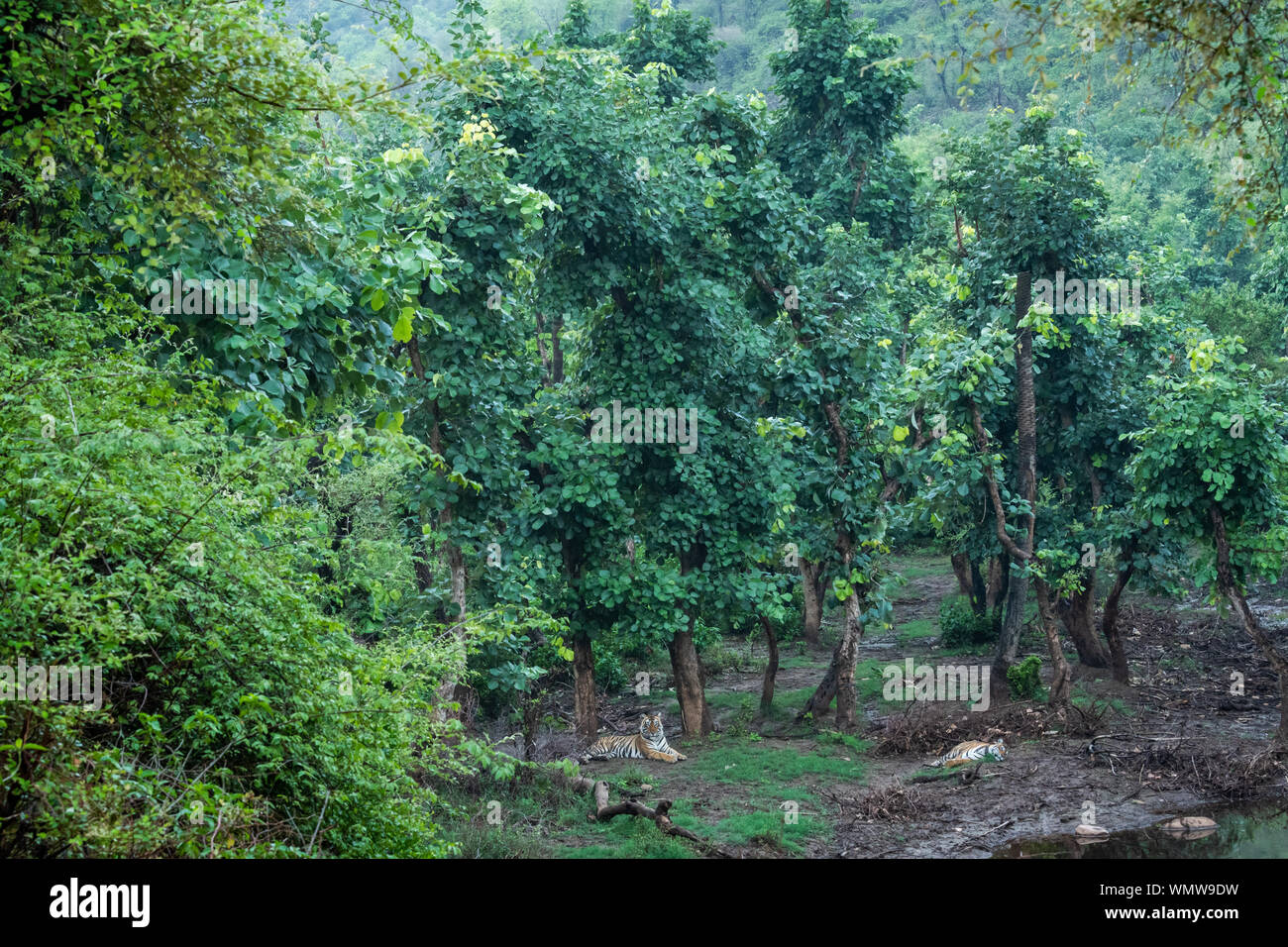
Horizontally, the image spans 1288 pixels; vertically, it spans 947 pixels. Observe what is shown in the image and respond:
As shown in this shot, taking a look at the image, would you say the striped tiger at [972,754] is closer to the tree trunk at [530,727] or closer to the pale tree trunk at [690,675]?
the pale tree trunk at [690,675]

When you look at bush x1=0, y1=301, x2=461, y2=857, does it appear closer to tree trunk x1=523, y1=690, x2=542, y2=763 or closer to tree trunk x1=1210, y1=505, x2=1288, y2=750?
tree trunk x1=523, y1=690, x2=542, y2=763

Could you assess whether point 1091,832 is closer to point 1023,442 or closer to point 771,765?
point 771,765

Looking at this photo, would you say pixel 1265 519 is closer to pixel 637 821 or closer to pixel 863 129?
pixel 637 821

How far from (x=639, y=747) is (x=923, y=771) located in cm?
379

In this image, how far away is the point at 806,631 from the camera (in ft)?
69.5

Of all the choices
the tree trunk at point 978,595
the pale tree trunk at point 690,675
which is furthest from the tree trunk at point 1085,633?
the pale tree trunk at point 690,675

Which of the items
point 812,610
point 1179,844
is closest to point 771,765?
point 1179,844

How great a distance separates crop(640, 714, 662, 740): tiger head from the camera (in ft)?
47.3

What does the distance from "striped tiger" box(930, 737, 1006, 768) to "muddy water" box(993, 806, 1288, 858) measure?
2464 millimetres

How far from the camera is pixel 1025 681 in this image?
1599 centimetres

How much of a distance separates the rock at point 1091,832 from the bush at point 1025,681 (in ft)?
16.6

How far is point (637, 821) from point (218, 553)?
22.2 feet

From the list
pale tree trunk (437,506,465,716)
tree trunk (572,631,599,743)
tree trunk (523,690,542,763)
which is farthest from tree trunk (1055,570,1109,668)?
pale tree trunk (437,506,465,716)
